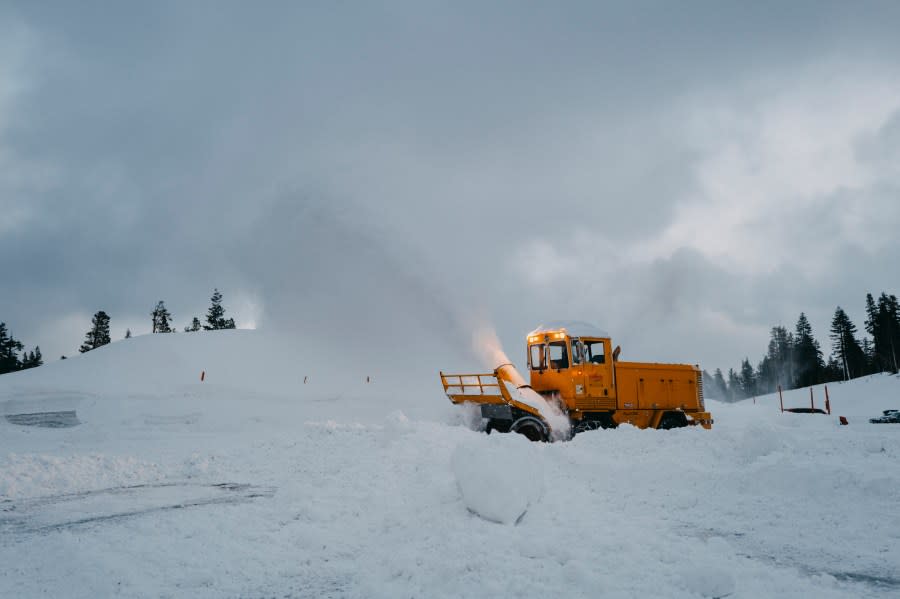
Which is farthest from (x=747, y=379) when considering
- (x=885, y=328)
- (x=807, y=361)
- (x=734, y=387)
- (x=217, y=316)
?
(x=217, y=316)

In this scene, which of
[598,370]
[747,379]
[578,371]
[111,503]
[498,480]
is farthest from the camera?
[747,379]

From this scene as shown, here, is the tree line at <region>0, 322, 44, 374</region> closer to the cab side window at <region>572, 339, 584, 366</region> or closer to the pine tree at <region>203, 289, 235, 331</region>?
the pine tree at <region>203, 289, 235, 331</region>

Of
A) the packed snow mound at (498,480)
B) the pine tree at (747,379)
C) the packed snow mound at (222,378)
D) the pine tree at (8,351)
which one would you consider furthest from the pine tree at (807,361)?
the pine tree at (8,351)

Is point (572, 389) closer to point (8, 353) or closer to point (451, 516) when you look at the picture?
point (451, 516)

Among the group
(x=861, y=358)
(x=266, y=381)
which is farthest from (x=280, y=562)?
(x=861, y=358)

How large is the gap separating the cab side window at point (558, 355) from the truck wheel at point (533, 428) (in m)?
2.17

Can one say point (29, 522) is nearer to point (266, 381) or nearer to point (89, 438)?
point (89, 438)

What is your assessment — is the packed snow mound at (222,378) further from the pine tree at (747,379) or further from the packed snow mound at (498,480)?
the pine tree at (747,379)

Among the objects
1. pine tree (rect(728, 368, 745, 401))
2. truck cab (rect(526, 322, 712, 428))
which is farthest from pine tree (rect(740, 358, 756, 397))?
truck cab (rect(526, 322, 712, 428))

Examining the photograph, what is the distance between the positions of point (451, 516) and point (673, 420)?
1268 centimetres

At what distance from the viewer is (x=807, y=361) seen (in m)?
74.4

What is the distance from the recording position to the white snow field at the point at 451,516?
186 inches

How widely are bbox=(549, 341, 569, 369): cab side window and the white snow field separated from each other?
99.4 inches

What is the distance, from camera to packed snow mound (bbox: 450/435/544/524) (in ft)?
21.2
